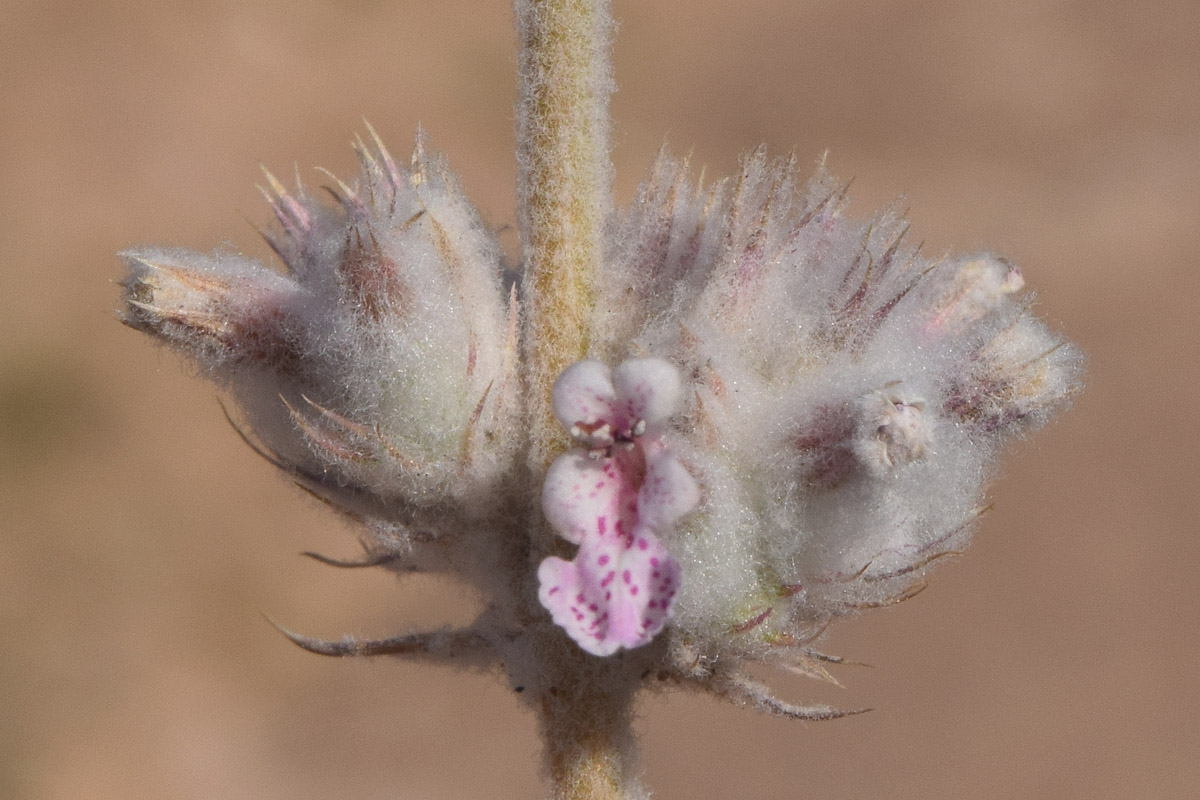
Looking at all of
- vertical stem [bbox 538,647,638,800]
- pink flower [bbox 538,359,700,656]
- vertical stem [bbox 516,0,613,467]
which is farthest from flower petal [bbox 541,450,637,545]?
vertical stem [bbox 538,647,638,800]

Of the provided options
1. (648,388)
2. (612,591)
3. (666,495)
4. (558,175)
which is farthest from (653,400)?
(558,175)

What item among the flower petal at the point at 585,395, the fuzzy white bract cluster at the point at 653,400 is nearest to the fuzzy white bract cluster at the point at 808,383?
the fuzzy white bract cluster at the point at 653,400

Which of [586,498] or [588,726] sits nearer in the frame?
[586,498]

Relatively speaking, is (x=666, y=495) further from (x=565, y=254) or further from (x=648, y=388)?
(x=565, y=254)

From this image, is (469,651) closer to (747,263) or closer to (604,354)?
(604,354)

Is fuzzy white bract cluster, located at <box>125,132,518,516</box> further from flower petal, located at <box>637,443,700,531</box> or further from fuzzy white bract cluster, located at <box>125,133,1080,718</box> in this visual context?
flower petal, located at <box>637,443,700,531</box>

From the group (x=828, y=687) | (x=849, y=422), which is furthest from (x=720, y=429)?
(x=828, y=687)
